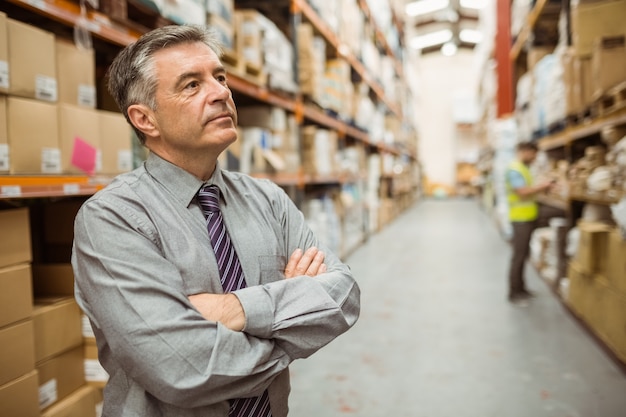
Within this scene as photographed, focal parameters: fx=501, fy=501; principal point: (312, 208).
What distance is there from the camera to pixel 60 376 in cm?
192

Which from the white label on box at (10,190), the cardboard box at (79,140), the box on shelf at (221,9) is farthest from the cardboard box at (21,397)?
the box on shelf at (221,9)

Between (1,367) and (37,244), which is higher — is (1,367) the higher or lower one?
the lower one

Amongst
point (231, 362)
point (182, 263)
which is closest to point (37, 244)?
point (182, 263)

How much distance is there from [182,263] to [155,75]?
52 centimetres

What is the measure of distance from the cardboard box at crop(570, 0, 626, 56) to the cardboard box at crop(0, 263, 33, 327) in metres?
3.94

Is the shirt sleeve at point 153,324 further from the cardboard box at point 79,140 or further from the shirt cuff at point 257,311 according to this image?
the cardboard box at point 79,140

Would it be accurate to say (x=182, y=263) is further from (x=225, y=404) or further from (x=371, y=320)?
(x=371, y=320)

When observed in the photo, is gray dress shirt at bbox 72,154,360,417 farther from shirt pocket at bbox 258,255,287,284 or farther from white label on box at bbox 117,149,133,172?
white label on box at bbox 117,149,133,172

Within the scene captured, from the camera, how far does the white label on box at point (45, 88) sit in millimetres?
1761

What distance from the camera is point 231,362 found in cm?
116

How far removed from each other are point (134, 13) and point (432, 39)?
866 inches

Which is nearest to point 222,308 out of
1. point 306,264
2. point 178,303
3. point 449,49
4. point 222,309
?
point 222,309

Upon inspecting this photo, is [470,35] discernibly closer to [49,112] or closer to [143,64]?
[49,112]

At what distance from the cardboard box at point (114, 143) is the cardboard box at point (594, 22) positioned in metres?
3.39
